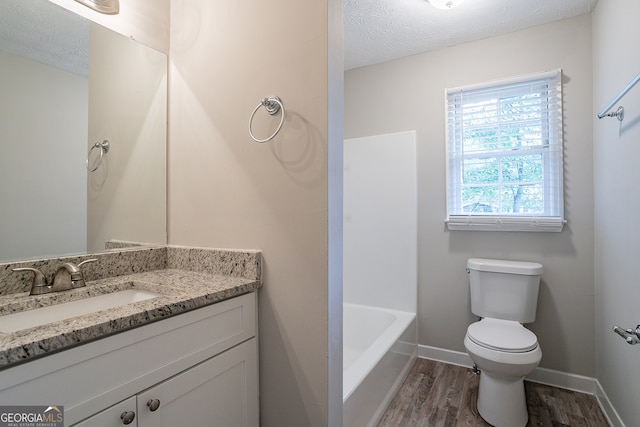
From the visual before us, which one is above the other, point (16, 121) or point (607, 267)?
point (16, 121)

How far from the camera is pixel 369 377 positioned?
5.21 feet

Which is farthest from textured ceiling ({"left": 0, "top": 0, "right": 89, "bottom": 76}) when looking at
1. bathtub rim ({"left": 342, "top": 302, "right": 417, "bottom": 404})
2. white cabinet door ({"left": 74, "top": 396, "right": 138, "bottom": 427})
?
bathtub rim ({"left": 342, "top": 302, "right": 417, "bottom": 404})

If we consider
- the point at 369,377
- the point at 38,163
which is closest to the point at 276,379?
the point at 369,377

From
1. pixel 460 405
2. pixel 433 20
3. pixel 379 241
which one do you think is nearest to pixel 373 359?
pixel 460 405

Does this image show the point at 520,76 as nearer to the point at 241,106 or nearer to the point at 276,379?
the point at 241,106

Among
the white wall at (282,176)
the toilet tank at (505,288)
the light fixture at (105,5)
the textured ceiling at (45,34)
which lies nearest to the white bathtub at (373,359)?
the white wall at (282,176)

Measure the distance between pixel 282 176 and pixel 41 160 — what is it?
89 cm

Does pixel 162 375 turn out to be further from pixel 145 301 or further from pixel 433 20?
pixel 433 20

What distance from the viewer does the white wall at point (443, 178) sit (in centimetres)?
201

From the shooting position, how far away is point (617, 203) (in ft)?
5.23

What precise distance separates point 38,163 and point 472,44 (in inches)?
108

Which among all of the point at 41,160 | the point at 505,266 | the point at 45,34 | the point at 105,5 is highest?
the point at 105,5

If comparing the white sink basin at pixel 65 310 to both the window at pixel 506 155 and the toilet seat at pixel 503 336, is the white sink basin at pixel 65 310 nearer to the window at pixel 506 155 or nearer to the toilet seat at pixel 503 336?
the toilet seat at pixel 503 336

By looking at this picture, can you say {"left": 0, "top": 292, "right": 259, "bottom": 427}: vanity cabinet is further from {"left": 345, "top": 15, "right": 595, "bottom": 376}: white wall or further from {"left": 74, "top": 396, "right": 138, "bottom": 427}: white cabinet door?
{"left": 345, "top": 15, "right": 595, "bottom": 376}: white wall
